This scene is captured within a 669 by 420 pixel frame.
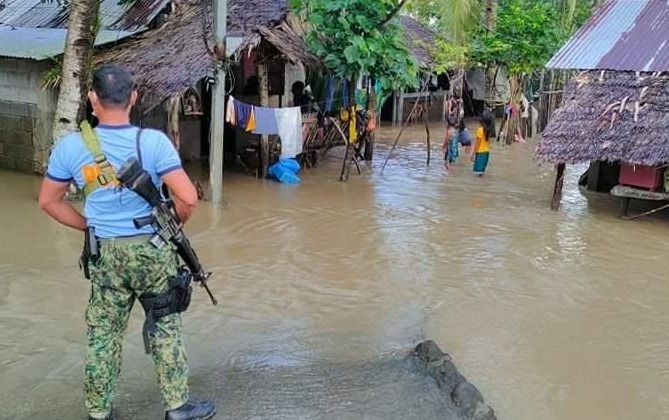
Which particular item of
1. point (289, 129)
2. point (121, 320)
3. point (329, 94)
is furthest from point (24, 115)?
point (121, 320)

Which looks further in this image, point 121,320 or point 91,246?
point 121,320

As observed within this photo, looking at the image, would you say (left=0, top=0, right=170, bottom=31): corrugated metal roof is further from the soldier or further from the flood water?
the soldier

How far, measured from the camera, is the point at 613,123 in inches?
378

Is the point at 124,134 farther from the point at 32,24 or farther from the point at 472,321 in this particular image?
the point at 32,24

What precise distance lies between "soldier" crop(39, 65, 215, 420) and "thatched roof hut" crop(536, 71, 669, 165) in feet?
24.5

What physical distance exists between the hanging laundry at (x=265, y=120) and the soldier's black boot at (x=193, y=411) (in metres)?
7.97

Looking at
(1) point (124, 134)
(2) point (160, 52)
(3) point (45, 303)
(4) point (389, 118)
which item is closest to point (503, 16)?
(4) point (389, 118)

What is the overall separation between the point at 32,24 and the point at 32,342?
922cm

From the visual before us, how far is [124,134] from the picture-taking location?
3.09 meters

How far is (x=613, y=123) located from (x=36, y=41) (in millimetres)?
8511

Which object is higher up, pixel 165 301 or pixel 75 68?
pixel 75 68

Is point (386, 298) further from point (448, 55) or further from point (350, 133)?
point (448, 55)

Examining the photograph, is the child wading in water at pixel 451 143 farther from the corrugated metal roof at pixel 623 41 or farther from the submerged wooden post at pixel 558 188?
the submerged wooden post at pixel 558 188

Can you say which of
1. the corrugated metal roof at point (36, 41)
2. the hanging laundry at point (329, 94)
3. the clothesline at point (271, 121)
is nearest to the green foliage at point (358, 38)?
the clothesline at point (271, 121)
